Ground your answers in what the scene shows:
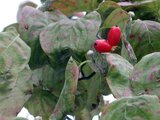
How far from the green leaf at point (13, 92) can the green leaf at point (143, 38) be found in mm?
246

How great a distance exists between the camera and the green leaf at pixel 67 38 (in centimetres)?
89

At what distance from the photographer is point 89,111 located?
941mm

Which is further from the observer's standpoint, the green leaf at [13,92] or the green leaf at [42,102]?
the green leaf at [42,102]

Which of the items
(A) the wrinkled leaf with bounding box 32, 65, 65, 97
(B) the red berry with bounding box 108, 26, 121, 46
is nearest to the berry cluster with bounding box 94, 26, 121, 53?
(B) the red berry with bounding box 108, 26, 121, 46

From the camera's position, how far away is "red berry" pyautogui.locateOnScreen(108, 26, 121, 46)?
928 mm

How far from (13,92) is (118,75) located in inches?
8.7

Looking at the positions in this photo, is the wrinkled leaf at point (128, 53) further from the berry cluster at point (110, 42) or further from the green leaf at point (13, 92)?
the green leaf at point (13, 92)

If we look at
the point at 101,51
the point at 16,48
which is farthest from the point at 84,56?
the point at 16,48

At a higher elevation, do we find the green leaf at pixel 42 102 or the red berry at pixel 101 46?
the red berry at pixel 101 46

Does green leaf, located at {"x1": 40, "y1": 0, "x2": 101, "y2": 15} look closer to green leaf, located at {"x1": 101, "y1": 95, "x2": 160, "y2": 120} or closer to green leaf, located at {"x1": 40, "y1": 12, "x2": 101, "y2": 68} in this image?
green leaf, located at {"x1": 40, "y1": 12, "x2": 101, "y2": 68}

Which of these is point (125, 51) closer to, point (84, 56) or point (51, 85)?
point (84, 56)

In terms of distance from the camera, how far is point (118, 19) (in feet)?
3.20

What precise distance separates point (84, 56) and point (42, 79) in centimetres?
13

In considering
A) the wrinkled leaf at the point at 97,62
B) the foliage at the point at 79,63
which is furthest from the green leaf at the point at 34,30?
the wrinkled leaf at the point at 97,62
